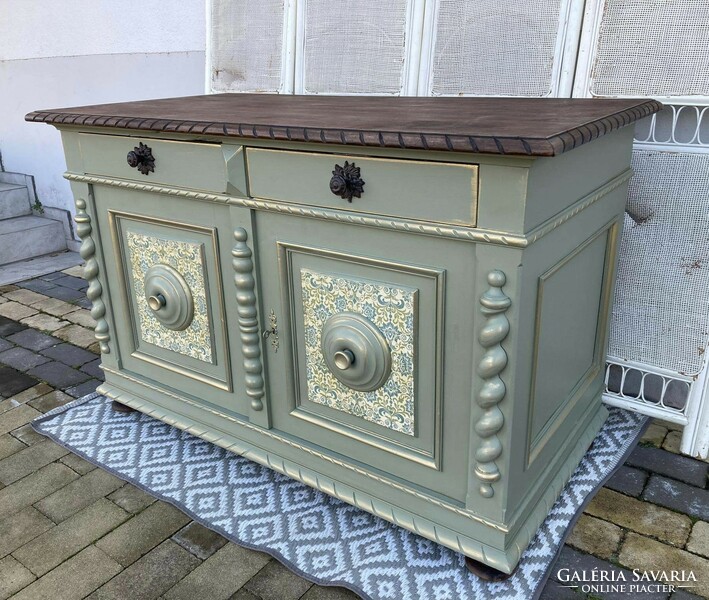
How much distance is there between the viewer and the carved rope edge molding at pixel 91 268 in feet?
7.46

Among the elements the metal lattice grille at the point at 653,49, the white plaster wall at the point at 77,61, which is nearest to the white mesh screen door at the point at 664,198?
the metal lattice grille at the point at 653,49

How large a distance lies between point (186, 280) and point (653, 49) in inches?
64.7

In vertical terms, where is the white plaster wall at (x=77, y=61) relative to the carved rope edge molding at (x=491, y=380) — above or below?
above

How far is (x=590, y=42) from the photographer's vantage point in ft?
6.84

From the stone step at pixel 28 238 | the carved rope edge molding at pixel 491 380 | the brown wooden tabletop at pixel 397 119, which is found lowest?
the stone step at pixel 28 238

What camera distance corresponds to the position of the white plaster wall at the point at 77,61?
3.64 meters

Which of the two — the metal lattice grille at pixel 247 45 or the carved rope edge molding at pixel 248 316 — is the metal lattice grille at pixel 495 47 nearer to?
the metal lattice grille at pixel 247 45

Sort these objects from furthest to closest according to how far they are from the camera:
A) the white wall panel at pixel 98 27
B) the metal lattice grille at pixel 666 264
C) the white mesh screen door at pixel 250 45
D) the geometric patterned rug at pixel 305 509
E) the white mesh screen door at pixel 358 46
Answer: the white wall panel at pixel 98 27
the white mesh screen door at pixel 250 45
the white mesh screen door at pixel 358 46
the metal lattice grille at pixel 666 264
the geometric patterned rug at pixel 305 509

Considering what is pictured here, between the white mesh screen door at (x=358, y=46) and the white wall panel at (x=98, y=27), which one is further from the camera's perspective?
the white wall panel at (x=98, y=27)

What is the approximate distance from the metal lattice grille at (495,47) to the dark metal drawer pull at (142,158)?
1.06 metres

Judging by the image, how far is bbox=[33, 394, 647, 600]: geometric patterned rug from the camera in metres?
1.71

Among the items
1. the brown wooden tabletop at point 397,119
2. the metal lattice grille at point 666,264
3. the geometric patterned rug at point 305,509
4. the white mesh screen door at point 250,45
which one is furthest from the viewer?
the white mesh screen door at point 250,45

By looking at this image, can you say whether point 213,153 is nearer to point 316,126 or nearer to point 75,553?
point 316,126

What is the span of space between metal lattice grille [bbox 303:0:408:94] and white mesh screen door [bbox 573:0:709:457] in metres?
0.70
